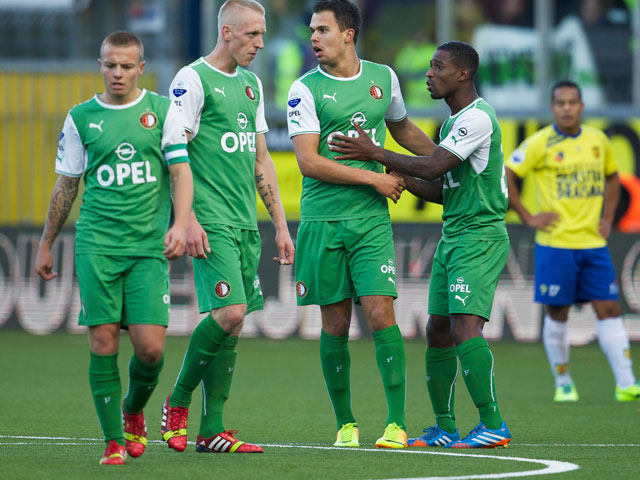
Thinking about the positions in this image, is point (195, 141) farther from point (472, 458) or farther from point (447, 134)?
point (472, 458)

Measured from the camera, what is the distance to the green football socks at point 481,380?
6.89m

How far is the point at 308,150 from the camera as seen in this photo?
23.3 ft

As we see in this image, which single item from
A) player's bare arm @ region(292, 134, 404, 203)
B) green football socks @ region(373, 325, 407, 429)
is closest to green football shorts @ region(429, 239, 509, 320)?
green football socks @ region(373, 325, 407, 429)

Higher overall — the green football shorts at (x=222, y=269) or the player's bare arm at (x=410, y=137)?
the player's bare arm at (x=410, y=137)

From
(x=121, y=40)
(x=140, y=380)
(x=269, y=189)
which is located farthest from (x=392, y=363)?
(x=121, y=40)

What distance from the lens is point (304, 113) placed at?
715 centimetres

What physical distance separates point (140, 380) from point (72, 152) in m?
1.16

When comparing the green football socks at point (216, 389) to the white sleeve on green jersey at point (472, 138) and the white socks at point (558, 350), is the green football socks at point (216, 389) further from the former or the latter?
the white socks at point (558, 350)

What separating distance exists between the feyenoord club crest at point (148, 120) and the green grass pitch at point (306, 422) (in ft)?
5.33

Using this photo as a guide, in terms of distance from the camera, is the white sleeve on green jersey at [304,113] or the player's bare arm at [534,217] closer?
the white sleeve on green jersey at [304,113]

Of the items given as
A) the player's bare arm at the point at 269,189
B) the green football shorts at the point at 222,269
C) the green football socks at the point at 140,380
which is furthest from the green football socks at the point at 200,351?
the player's bare arm at the point at 269,189

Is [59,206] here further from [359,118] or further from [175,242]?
[359,118]

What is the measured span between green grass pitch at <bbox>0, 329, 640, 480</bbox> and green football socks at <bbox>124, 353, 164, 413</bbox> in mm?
309

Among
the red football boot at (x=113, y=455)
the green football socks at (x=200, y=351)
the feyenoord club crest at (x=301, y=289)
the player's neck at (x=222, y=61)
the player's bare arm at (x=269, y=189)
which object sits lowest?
the red football boot at (x=113, y=455)
